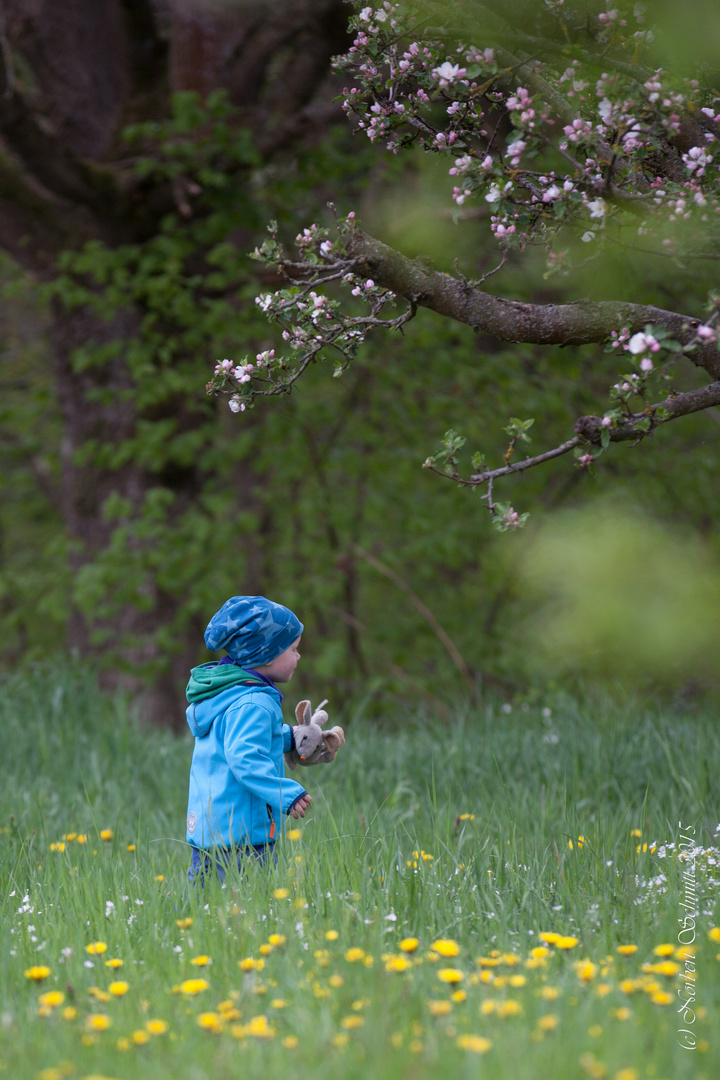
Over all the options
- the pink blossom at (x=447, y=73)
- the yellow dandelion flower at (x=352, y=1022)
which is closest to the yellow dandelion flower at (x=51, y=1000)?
the yellow dandelion flower at (x=352, y=1022)

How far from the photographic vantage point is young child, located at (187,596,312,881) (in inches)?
101

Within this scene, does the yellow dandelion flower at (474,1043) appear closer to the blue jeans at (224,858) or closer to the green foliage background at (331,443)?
the blue jeans at (224,858)

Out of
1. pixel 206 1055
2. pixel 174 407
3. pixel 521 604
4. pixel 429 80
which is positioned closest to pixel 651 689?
pixel 521 604

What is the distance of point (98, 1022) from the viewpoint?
1653 mm

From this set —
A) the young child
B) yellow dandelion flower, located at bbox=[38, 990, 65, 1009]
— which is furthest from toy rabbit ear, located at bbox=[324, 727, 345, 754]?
yellow dandelion flower, located at bbox=[38, 990, 65, 1009]

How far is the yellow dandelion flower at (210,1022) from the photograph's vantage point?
1634 millimetres

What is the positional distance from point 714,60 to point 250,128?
4.67 m

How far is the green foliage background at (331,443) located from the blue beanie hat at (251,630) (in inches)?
119

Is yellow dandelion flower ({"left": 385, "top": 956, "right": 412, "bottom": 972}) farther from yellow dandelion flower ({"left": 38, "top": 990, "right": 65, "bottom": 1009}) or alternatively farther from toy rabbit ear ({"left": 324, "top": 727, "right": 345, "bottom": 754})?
toy rabbit ear ({"left": 324, "top": 727, "right": 345, "bottom": 754})

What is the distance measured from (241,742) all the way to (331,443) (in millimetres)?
4422

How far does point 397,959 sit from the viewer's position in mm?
1916

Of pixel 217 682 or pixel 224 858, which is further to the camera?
pixel 217 682

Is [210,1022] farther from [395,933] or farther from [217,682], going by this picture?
[217,682]

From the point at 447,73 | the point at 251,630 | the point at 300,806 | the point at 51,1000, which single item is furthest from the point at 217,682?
the point at 447,73
